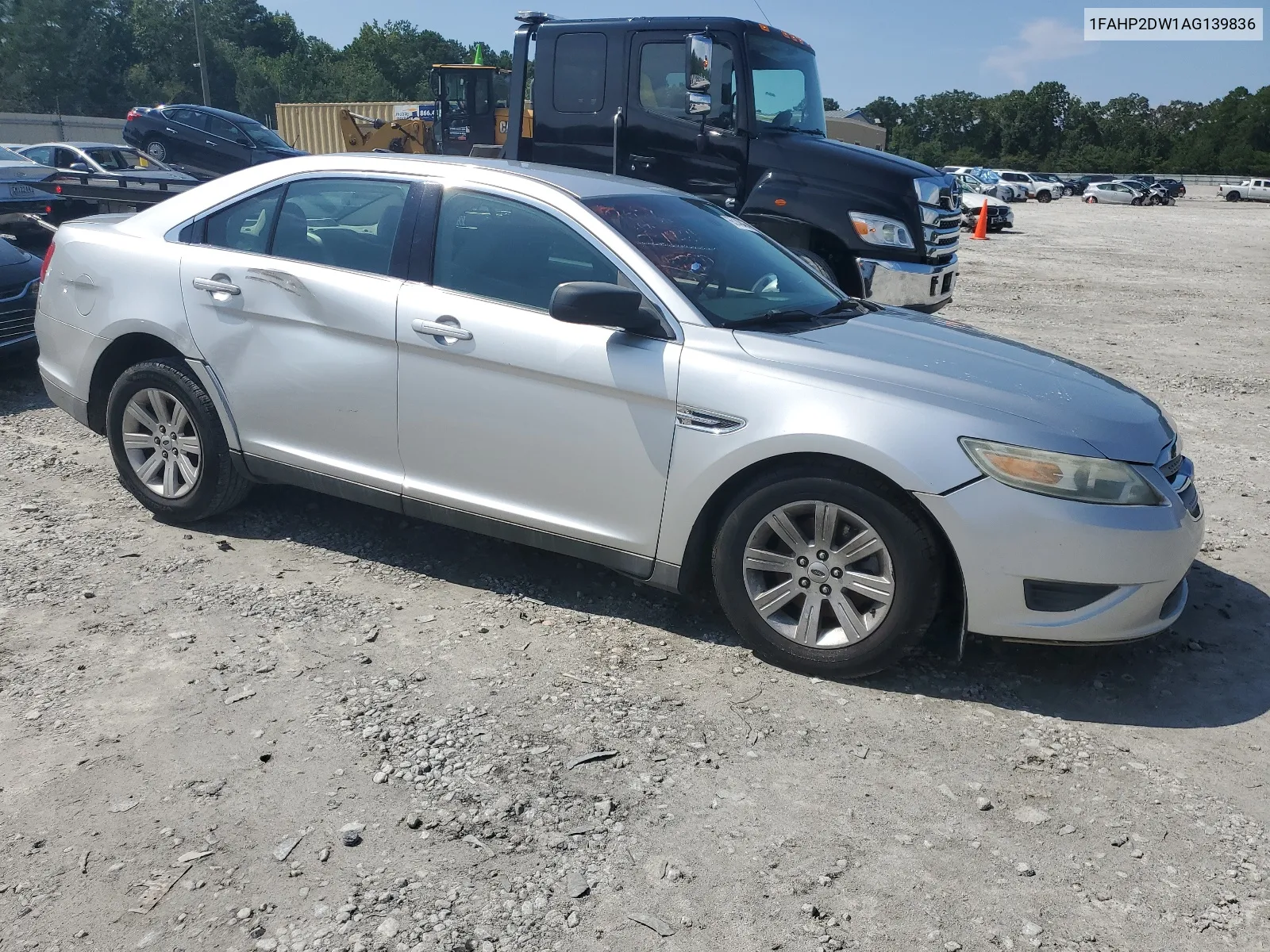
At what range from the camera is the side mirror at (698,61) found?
320 inches

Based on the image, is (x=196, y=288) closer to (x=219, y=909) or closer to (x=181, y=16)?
(x=219, y=909)

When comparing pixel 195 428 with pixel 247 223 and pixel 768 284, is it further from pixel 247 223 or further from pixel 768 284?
pixel 768 284

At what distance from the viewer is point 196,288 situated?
480 cm

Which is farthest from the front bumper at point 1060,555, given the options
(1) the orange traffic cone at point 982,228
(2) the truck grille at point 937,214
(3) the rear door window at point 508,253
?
(1) the orange traffic cone at point 982,228

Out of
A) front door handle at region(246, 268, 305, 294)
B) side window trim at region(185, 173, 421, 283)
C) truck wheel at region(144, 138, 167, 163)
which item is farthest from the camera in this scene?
truck wheel at region(144, 138, 167, 163)

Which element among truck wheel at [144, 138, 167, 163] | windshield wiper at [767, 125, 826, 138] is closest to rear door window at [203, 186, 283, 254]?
windshield wiper at [767, 125, 826, 138]

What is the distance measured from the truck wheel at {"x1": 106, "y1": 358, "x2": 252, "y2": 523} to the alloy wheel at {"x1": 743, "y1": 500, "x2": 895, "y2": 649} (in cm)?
252

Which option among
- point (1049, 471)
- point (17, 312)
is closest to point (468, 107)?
point (17, 312)

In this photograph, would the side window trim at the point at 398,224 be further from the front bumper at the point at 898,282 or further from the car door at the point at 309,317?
the front bumper at the point at 898,282

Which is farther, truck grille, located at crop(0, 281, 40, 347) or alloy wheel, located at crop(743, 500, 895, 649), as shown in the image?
truck grille, located at crop(0, 281, 40, 347)

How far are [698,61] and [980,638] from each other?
5588 mm

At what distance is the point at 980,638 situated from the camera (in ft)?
13.5

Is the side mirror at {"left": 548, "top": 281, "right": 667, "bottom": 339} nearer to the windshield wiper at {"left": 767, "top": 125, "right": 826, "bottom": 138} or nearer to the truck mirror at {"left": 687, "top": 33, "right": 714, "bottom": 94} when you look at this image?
the truck mirror at {"left": 687, "top": 33, "right": 714, "bottom": 94}

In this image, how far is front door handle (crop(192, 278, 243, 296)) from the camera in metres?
4.69
